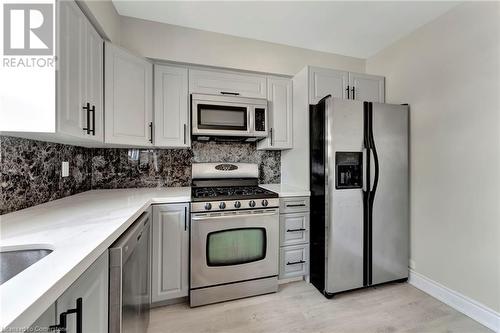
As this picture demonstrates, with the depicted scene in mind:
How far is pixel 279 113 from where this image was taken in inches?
98.0

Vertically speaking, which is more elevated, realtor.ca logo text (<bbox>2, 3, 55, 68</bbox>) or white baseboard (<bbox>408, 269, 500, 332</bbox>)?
realtor.ca logo text (<bbox>2, 3, 55, 68</bbox>)

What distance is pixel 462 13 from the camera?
178 centimetres

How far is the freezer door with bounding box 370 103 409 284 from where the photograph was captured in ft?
6.73

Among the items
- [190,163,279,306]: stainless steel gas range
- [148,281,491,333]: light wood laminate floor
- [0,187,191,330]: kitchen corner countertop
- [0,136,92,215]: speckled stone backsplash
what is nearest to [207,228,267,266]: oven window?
[190,163,279,306]: stainless steel gas range

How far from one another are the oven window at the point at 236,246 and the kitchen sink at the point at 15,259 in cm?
116

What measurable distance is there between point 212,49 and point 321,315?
269 centimetres

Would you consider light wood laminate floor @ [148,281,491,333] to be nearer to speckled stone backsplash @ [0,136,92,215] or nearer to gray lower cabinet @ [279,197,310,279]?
gray lower cabinet @ [279,197,310,279]

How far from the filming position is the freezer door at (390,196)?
2053 millimetres

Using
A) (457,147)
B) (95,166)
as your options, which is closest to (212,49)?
(95,166)

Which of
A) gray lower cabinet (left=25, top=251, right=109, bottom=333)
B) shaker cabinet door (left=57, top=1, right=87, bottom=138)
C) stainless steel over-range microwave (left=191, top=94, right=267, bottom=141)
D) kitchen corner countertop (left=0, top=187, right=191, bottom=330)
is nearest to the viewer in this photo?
kitchen corner countertop (left=0, top=187, right=191, bottom=330)

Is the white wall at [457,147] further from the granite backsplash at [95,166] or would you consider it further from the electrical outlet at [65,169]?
the electrical outlet at [65,169]

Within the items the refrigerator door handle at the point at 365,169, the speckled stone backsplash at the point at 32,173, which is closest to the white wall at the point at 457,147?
the refrigerator door handle at the point at 365,169

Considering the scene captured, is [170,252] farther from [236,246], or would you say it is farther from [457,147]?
[457,147]

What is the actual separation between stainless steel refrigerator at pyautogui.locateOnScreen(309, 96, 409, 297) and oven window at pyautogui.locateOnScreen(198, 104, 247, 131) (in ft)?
2.49
